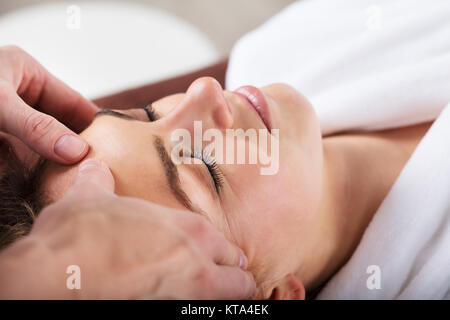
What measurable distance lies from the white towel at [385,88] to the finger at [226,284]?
39 cm

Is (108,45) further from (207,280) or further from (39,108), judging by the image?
(207,280)

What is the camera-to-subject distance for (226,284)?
44 centimetres

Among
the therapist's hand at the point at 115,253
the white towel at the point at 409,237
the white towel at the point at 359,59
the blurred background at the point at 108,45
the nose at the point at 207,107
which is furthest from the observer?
the blurred background at the point at 108,45

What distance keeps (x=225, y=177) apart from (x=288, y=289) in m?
0.26

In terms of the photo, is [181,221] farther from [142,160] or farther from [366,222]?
[366,222]

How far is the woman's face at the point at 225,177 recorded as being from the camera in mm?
588

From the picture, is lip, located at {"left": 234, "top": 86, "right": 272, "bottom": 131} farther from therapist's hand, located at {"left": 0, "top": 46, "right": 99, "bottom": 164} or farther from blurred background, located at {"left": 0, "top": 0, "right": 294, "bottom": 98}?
blurred background, located at {"left": 0, "top": 0, "right": 294, "bottom": 98}

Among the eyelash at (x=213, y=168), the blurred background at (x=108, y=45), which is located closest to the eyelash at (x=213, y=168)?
the eyelash at (x=213, y=168)

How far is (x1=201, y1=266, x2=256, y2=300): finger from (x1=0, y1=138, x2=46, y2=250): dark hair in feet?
1.03

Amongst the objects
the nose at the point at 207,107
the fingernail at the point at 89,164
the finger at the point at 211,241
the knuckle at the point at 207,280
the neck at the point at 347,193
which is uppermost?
the nose at the point at 207,107

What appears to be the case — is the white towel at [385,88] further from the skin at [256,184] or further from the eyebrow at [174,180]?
the eyebrow at [174,180]

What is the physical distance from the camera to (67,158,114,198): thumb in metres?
0.44

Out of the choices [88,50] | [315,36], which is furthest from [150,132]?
[88,50]

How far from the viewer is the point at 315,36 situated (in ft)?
3.69
